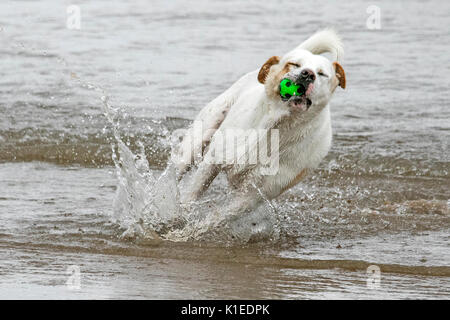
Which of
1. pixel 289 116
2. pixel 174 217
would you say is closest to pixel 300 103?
pixel 289 116

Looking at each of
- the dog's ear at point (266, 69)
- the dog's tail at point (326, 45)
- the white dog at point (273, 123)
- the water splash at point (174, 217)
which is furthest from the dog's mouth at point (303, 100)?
the water splash at point (174, 217)

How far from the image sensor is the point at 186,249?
5102 millimetres

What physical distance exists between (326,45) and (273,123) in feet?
2.34

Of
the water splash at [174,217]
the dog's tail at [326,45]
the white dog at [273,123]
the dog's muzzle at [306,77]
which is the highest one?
the dog's tail at [326,45]

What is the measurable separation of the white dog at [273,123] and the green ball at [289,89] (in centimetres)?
2

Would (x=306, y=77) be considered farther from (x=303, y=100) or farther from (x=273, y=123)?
(x=273, y=123)

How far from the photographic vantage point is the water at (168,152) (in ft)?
15.1

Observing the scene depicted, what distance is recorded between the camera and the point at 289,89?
4656 mm

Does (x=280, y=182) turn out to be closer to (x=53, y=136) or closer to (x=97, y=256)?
(x=97, y=256)

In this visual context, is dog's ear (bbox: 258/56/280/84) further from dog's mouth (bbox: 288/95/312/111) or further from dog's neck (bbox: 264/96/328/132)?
dog's mouth (bbox: 288/95/312/111)

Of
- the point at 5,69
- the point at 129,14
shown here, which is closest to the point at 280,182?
the point at 5,69

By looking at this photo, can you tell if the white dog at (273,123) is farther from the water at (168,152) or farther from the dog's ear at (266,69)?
the water at (168,152)

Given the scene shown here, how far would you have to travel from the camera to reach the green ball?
4613mm

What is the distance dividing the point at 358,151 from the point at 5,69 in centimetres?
532
